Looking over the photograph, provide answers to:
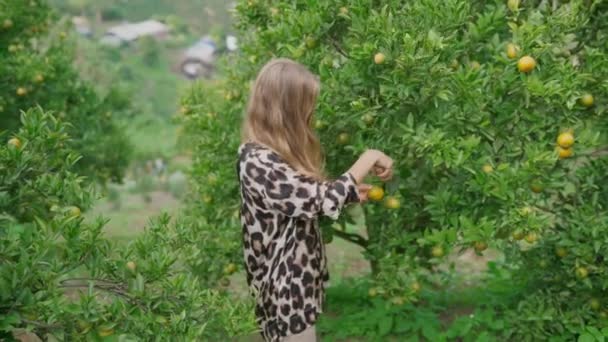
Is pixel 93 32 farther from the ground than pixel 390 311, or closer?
closer

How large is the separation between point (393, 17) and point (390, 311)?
1828 mm

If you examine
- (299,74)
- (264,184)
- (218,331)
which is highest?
(299,74)

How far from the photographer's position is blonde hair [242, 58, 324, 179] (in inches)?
113

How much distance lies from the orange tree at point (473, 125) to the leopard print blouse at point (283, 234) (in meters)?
0.58

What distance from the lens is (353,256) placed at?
7676 mm

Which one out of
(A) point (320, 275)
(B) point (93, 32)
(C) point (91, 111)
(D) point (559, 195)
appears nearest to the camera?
(A) point (320, 275)

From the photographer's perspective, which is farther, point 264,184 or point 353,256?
point 353,256

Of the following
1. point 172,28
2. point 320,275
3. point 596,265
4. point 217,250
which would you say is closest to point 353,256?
point 217,250

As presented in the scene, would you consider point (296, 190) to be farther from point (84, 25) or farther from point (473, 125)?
point (84, 25)

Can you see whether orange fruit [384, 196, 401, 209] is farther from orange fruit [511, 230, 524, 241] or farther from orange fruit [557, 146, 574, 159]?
orange fruit [557, 146, 574, 159]

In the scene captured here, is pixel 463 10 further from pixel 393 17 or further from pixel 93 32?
pixel 93 32

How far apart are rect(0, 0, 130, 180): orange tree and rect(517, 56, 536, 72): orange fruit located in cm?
348

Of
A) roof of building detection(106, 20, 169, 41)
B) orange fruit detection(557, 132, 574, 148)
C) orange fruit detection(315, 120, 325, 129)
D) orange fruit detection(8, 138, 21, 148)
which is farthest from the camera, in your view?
roof of building detection(106, 20, 169, 41)

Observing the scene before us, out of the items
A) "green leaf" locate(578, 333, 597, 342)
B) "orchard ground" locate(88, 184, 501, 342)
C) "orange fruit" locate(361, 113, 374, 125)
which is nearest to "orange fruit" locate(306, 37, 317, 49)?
"orange fruit" locate(361, 113, 374, 125)
